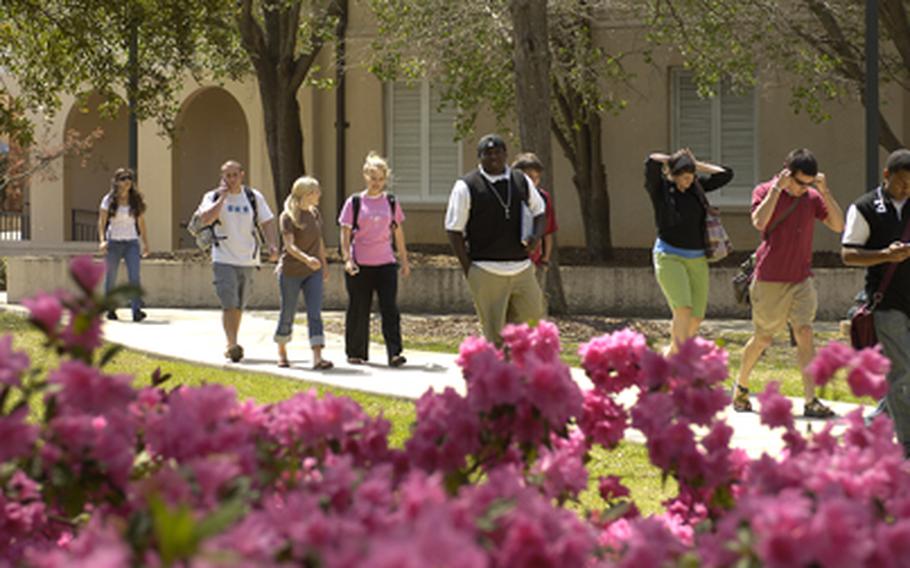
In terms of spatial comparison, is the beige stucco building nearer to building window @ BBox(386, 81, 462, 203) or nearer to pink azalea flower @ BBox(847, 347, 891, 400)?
building window @ BBox(386, 81, 462, 203)

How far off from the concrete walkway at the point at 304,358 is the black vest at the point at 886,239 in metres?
0.91

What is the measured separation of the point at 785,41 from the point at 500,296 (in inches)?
407

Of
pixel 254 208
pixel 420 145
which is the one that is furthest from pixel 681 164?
pixel 420 145

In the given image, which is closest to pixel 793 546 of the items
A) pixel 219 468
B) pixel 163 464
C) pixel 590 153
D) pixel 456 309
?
pixel 219 468

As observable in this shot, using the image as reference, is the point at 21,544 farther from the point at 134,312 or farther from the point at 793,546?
the point at 134,312

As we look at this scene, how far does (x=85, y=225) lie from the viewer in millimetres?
33875

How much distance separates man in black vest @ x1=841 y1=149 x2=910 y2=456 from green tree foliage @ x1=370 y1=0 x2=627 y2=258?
1119cm

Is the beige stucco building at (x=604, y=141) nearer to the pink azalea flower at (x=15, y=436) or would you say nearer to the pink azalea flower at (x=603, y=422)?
the pink azalea flower at (x=603, y=422)

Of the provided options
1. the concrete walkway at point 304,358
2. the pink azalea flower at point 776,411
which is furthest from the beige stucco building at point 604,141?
the pink azalea flower at point 776,411

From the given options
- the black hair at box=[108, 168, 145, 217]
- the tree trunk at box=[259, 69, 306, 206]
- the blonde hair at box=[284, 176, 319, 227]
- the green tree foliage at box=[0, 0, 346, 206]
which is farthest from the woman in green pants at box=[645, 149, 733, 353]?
the tree trunk at box=[259, 69, 306, 206]

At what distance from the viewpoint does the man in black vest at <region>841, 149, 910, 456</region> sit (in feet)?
26.6

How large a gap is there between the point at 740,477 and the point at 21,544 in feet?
5.46

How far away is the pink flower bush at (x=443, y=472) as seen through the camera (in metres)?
2.40

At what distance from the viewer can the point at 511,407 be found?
3605 mm
